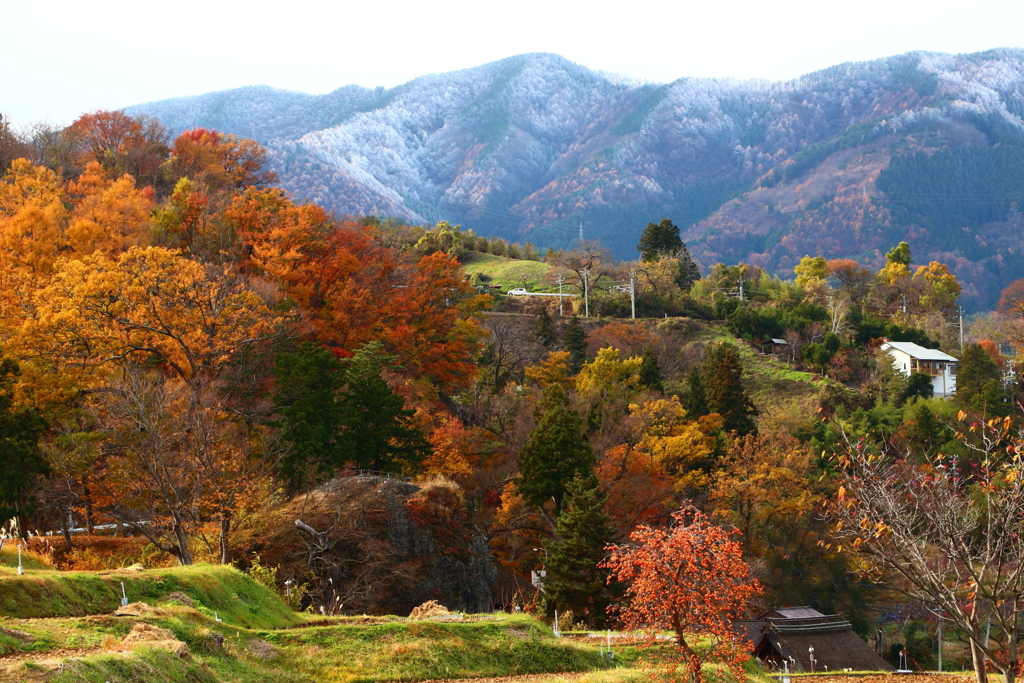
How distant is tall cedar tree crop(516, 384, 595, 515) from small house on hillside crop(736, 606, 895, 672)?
743 centimetres

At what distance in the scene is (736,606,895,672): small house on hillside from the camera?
32.6m

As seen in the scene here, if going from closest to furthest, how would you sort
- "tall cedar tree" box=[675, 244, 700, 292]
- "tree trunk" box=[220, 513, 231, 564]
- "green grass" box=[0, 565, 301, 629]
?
"green grass" box=[0, 565, 301, 629] → "tree trunk" box=[220, 513, 231, 564] → "tall cedar tree" box=[675, 244, 700, 292]

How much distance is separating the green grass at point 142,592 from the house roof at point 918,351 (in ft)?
211

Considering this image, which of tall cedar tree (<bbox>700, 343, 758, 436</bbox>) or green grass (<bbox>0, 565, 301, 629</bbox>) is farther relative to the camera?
tall cedar tree (<bbox>700, 343, 758, 436</bbox>)

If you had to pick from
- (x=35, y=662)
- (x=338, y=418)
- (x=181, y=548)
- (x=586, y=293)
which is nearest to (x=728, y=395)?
(x=586, y=293)

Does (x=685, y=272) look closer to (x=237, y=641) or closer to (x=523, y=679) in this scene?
(x=523, y=679)

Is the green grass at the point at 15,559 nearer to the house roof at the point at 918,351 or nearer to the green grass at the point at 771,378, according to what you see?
the green grass at the point at 771,378

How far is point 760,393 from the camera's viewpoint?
218 ft

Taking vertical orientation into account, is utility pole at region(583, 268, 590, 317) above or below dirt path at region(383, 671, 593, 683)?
above

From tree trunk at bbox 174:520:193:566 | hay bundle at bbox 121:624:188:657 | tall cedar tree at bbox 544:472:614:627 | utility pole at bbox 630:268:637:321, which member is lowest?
tall cedar tree at bbox 544:472:614:627

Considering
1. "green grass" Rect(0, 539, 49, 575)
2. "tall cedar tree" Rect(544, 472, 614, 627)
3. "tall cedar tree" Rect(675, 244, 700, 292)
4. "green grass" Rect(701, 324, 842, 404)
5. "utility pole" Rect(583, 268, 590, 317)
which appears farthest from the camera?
"tall cedar tree" Rect(675, 244, 700, 292)

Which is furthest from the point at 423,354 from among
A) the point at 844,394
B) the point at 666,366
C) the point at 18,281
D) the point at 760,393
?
the point at 844,394

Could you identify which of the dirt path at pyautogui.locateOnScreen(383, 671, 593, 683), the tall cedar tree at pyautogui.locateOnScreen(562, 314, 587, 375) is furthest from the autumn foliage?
the dirt path at pyautogui.locateOnScreen(383, 671, 593, 683)

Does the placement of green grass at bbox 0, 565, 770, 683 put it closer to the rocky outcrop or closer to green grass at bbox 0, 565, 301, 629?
green grass at bbox 0, 565, 301, 629
